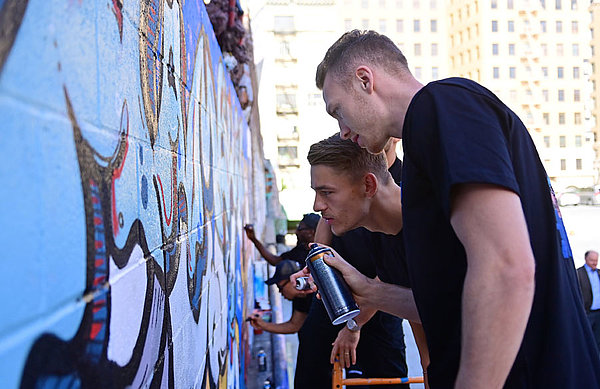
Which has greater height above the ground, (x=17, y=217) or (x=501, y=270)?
(x=17, y=217)

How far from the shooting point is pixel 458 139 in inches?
56.1

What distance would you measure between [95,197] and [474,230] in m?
0.88

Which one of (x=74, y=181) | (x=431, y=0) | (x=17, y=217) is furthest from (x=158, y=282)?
(x=431, y=0)

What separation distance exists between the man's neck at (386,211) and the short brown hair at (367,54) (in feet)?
3.22

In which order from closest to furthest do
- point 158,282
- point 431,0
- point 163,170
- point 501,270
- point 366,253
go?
1. point 501,270
2. point 158,282
3. point 163,170
4. point 366,253
5. point 431,0

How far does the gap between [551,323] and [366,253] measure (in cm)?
226

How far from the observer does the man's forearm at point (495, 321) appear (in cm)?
135

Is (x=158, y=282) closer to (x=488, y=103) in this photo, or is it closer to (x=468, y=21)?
(x=488, y=103)

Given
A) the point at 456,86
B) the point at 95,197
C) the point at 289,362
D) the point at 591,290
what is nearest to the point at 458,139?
the point at 456,86

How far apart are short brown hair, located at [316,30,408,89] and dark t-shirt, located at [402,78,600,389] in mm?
435

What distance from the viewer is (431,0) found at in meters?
70.8

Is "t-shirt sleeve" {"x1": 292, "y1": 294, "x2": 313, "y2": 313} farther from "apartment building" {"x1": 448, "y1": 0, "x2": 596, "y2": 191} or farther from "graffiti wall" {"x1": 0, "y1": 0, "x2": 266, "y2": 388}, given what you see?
"apartment building" {"x1": 448, "y1": 0, "x2": 596, "y2": 191}

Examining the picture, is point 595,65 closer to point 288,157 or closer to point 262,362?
point 288,157

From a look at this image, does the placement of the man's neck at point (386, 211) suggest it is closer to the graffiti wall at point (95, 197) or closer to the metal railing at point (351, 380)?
the graffiti wall at point (95, 197)
